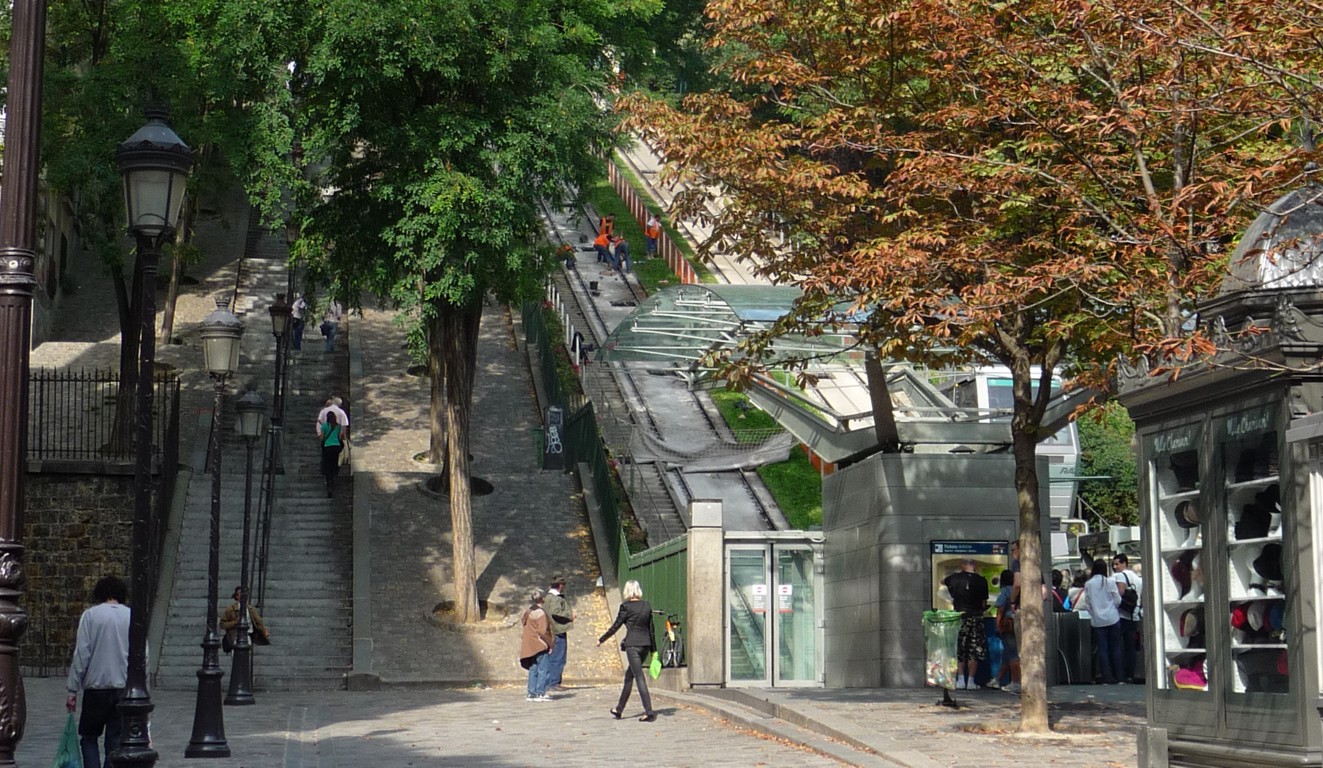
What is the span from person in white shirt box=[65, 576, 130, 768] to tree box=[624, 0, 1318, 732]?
20.8 ft

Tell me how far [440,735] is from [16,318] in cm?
936

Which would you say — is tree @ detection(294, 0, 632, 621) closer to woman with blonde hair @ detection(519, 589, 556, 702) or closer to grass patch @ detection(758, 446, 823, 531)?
woman with blonde hair @ detection(519, 589, 556, 702)

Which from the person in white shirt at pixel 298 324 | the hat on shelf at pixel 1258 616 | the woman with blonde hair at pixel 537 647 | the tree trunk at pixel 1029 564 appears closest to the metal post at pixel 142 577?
the hat on shelf at pixel 1258 616

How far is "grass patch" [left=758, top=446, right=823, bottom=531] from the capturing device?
1243 inches

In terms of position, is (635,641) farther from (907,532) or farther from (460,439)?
(460,439)

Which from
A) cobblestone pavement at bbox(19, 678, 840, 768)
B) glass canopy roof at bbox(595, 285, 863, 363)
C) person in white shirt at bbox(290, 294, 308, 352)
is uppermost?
person in white shirt at bbox(290, 294, 308, 352)

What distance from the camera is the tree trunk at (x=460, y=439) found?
2559 centimetres

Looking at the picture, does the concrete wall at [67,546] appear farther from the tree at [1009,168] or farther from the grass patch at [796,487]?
the tree at [1009,168]

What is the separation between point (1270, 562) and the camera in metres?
9.87

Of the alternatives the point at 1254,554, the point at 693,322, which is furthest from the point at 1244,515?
the point at 693,322

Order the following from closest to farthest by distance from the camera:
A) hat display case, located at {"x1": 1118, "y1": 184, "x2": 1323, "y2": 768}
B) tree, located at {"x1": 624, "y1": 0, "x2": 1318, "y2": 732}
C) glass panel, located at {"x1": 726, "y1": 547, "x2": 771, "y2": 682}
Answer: hat display case, located at {"x1": 1118, "y1": 184, "x2": 1323, "y2": 768}
tree, located at {"x1": 624, "y1": 0, "x2": 1318, "y2": 732}
glass panel, located at {"x1": 726, "y1": 547, "x2": 771, "y2": 682}

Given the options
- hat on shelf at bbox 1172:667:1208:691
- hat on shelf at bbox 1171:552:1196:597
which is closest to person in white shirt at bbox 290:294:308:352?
hat on shelf at bbox 1171:552:1196:597

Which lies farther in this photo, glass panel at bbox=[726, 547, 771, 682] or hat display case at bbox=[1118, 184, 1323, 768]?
glass panel at bbox=[726, 547, 771, 682]

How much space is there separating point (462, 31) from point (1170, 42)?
14696mm
